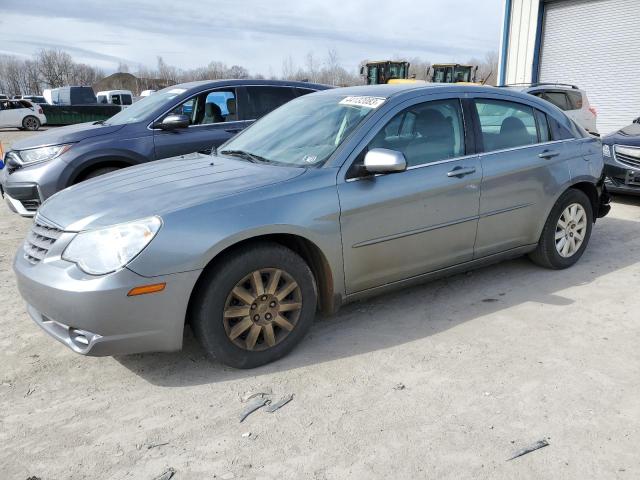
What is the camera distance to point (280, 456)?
2471mm

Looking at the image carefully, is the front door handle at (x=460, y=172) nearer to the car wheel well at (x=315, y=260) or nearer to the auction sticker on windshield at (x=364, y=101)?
the auction sticker on windshield at (x=364, y=101)

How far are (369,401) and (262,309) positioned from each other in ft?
2.61

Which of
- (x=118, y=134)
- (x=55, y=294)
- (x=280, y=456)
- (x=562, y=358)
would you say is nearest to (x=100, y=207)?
(x=55, y=294)

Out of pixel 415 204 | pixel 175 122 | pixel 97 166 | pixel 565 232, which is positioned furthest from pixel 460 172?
pixel 97 166

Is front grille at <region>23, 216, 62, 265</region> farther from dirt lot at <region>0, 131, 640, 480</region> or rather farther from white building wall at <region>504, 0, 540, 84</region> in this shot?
white building wall at <region>504, 0, 540, 84</region>

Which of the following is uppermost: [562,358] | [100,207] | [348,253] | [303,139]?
[303,139]

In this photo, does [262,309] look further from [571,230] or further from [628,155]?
[628,155]

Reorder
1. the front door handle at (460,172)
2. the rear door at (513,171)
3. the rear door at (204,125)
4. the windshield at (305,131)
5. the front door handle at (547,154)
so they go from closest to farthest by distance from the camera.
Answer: the windshield at (305,131) → the front door handle at (460,172) → the rear door at (513,171) → the front door handle at (547,154) → the rear door at (204,125)

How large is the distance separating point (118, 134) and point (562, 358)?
495cm

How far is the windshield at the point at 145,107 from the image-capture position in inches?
248

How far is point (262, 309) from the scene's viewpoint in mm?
3148

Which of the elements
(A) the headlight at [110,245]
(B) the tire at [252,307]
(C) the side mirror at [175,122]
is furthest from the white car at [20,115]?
(B) the tire at [252,307]

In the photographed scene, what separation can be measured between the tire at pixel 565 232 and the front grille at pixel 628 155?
300 centimetres

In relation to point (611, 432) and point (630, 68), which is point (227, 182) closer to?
point (611, 432)
